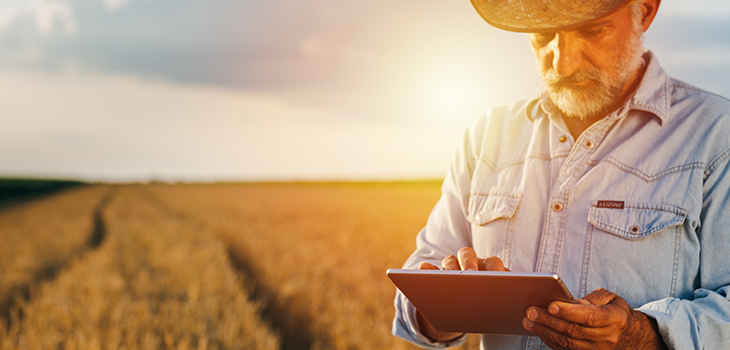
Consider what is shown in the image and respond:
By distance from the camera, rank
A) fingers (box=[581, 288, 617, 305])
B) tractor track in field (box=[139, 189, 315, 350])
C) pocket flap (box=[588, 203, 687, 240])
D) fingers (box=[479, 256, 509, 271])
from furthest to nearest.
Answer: tractor track in field (box=[139, 189, 315, 350]), pocket flap (box=[588, 203, 687, 240]), fingers (box=[479, 256, 509, 271]), fingers (box=[581, 288, 617, 305])

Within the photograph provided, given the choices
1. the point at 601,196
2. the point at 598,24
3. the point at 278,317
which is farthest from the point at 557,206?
the point at 278,317

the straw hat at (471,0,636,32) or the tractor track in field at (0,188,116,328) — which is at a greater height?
the straw hat at (471,0,636,32)

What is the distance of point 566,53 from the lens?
5.44ft

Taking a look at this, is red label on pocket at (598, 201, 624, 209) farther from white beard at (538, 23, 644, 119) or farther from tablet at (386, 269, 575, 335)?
tablet at (386, 269, 575, 335)

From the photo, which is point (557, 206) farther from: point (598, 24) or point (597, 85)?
point (598, 24)

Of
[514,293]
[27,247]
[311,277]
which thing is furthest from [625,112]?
[27,247]

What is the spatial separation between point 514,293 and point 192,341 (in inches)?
151

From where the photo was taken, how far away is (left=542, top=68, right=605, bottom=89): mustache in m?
1.69

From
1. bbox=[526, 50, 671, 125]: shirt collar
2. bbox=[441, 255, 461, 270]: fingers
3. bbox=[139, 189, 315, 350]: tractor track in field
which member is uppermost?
bbox=[526, 50, 671, 125]: shirt collar

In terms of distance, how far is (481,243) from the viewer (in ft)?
6.01

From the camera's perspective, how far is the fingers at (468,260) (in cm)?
138

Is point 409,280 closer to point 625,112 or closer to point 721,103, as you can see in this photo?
point 625,112

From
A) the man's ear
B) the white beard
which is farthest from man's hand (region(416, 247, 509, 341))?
the man's ear

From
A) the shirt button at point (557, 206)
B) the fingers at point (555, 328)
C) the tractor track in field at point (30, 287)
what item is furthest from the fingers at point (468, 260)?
the tractor track in field at point (30, 287)
